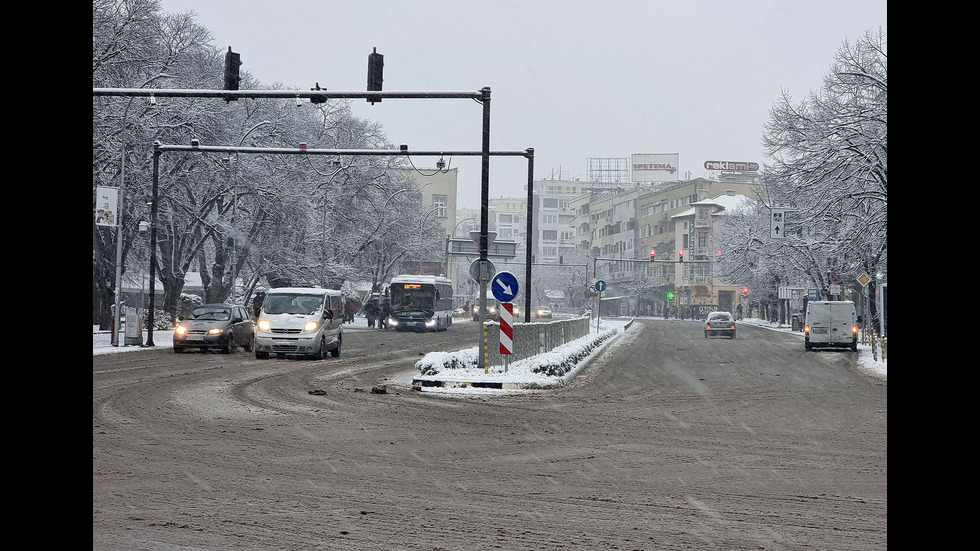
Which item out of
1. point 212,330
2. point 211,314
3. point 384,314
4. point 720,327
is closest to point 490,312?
point 384,314

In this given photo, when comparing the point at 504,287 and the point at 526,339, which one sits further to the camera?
the point at 526,339

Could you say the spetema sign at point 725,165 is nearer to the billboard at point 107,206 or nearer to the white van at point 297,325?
the white van at point 297,325

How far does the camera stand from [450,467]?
9.58 m

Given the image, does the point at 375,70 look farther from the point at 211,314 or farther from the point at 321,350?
the point at 211,314

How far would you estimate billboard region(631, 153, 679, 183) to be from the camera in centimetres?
17188

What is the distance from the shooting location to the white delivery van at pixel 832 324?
126 ft

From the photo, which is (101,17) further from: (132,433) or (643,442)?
(643,442)

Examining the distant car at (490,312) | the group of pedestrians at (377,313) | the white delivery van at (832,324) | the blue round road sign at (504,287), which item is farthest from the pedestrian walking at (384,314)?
the blue round road sign at (504,287)

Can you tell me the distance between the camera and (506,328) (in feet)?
69.2

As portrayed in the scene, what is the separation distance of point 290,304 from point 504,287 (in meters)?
9.55

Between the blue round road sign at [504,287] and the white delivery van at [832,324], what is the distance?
2129 centimetres

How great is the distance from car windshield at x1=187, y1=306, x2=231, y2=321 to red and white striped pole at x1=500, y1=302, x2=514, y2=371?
1237cm
